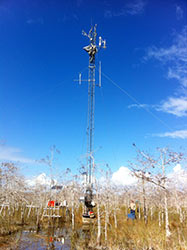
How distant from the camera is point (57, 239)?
51.8 ft

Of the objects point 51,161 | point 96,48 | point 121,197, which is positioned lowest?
point 121,197

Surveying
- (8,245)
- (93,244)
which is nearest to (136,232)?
(93,244)

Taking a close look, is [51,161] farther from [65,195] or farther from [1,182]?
[65,195]

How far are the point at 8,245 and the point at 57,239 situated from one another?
4.43 meters

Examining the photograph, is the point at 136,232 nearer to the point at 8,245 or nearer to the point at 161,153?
the point at 161,153

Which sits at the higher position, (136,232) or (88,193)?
(88,193)

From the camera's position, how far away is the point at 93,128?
19.5 meters

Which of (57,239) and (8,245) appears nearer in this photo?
(8,245)

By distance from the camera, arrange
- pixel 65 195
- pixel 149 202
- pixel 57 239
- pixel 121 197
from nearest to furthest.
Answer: pixel 57 239
pixel 149 202
pixel 65 195
pixel 121 197

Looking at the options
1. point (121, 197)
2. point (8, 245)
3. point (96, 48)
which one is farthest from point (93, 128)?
point (121, 197)

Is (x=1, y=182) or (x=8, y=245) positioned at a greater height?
(x=1, y=182)

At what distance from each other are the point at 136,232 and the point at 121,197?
46.5 meters

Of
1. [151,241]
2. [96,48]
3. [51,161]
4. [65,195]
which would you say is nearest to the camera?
[151,241]

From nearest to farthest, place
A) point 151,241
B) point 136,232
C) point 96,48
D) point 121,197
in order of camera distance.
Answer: point 151,241 < point 136,232 < point 96,48 < point 121,197
